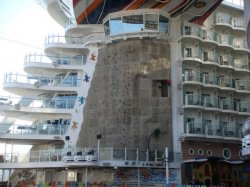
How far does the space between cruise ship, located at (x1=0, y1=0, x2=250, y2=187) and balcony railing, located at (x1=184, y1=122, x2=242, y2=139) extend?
11 centimetres

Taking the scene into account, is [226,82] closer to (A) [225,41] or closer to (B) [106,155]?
(A) [225,41]

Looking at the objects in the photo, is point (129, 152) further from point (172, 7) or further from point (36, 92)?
point (172, 7)

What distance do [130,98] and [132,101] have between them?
346 millimetres

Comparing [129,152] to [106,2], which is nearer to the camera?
[129,152]

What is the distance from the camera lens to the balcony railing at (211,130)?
130ft

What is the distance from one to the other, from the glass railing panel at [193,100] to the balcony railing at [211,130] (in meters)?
2.00

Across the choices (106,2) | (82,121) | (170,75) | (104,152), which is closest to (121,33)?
(106,2)

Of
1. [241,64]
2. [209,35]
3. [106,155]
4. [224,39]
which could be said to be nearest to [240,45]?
[241,64]

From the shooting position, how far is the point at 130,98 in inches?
1578

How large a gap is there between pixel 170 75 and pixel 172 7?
676 centimetres

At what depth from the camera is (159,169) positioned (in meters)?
38.4

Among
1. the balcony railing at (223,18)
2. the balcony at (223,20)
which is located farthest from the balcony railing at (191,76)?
the balcony railing at (223,18)

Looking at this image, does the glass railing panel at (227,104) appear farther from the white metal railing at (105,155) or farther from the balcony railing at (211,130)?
the white metal railing at (105,155)

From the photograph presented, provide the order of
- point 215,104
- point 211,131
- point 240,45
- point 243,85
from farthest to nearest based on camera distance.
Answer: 1. point 240,45
2. point 243,85
3. point 215,104
4. point 211,131
